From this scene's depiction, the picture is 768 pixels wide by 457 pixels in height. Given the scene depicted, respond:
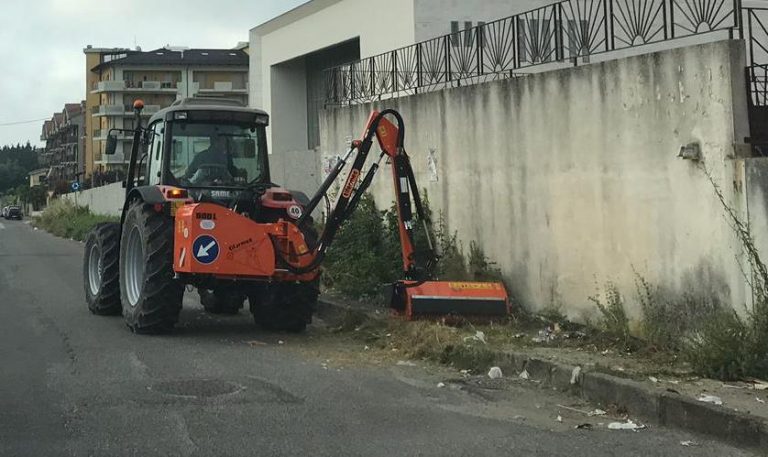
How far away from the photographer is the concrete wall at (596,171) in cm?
777

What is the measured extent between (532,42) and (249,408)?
21.3 ft

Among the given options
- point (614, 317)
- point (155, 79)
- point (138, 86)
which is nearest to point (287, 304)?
point (614, 317)

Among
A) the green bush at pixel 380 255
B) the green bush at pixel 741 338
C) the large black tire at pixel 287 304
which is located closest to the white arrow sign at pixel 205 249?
the large black tire at pixel 287 304

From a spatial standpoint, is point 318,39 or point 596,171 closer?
point 596,171

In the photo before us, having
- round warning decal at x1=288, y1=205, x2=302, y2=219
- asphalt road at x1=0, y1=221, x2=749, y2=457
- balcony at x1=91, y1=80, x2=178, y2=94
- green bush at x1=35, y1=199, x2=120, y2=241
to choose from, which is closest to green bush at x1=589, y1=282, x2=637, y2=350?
asphalt road at x1=0, y1=221, x2=749, y2=457

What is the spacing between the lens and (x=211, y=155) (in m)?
10.9

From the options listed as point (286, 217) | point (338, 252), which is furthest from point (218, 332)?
point (338, 252)

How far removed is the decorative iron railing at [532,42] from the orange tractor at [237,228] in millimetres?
2475

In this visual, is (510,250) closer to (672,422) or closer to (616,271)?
(616,271)

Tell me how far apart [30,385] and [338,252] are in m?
6.41

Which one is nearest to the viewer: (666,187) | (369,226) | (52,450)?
(52,450)

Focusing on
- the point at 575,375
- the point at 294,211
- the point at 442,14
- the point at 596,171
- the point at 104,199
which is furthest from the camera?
the point at 104,199

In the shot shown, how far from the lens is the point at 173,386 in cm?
748

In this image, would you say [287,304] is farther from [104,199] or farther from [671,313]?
[104,199]
